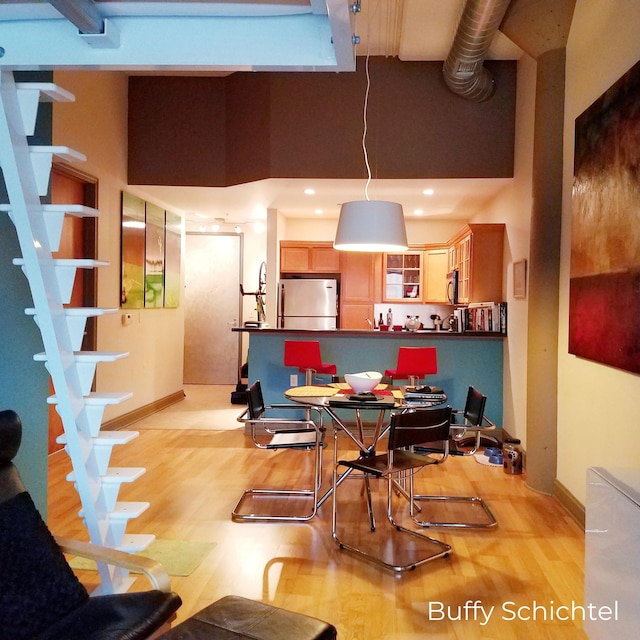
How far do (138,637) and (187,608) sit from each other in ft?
2.90

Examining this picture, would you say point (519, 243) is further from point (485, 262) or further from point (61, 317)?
point (61, 317)

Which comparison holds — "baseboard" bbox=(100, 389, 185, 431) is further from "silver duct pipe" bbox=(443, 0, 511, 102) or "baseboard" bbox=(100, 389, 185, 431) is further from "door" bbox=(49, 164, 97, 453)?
"silver duct pipe" bbox=(443, 0, 511, 102)

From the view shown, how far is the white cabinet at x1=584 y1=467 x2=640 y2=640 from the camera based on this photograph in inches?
78.4

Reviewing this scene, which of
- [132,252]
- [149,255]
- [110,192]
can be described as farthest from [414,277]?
[110,192]

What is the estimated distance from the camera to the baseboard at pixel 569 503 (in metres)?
3.72

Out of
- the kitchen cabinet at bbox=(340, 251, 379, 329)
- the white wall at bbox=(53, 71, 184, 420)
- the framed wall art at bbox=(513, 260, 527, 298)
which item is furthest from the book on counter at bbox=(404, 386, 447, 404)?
the kitchen cabinet at bbox=(340, 251, 379, 329)

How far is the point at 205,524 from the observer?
12.3 ft

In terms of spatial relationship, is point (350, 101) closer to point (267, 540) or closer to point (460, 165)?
point (460, 165)

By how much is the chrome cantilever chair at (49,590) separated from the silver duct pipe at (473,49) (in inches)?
149

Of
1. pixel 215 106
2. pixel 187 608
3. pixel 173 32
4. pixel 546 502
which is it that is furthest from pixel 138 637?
pixel 215 106

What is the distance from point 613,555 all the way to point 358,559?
1429mm

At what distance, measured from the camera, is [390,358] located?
6324 mm

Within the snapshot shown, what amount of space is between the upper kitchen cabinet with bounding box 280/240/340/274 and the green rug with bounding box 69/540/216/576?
563 cm

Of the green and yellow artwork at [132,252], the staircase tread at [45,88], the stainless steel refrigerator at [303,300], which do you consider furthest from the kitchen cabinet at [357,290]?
the staircase tread at [45,88]
